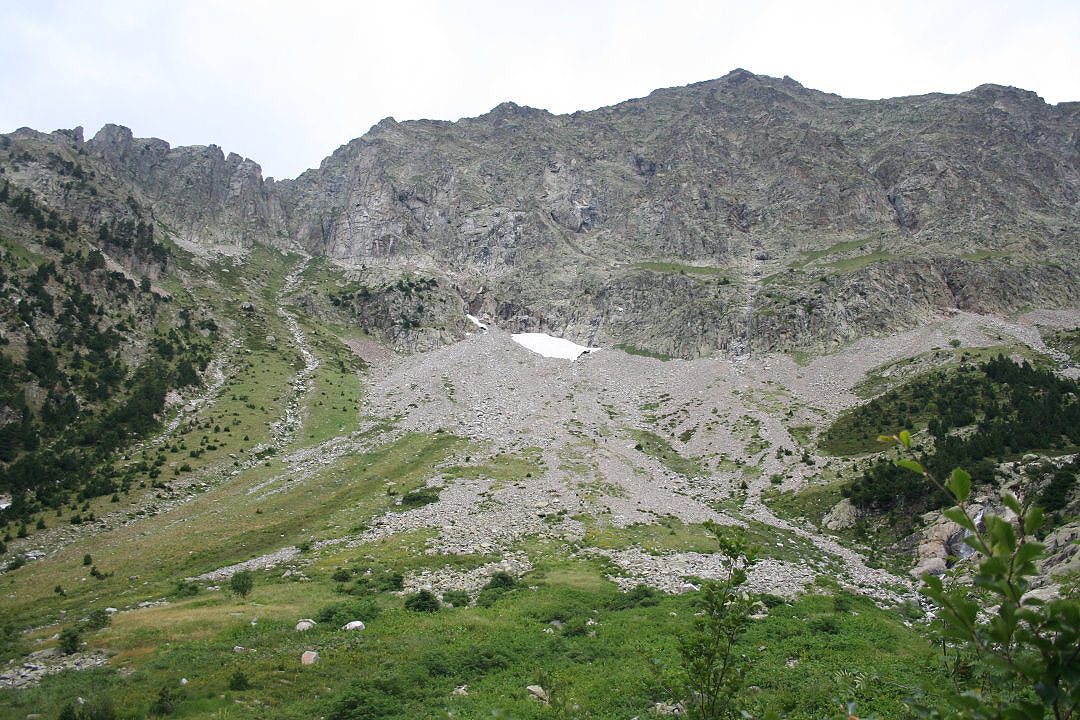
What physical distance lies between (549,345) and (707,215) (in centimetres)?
6818

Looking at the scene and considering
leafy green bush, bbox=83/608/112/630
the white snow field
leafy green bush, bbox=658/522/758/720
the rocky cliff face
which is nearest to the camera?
leafy green bush, bbox=658/522/758/720

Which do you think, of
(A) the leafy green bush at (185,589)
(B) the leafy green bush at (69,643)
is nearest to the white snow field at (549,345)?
(A) the leafy green bush at (185,589)

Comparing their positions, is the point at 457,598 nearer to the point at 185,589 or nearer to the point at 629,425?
the point at 185,589

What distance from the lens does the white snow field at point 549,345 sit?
11829 cm

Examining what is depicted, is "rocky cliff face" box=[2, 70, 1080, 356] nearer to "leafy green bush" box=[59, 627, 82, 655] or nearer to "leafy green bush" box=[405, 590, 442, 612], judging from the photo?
"leafy green bush" box=[405, 590, 442, 612]

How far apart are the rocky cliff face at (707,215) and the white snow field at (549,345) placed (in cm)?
474

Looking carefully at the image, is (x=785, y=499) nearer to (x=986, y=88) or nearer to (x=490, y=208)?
(x=490, y=208)

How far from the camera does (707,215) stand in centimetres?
15725

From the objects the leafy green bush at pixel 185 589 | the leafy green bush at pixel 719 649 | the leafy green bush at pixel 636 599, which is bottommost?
the leafy green bush at pixel 636 599

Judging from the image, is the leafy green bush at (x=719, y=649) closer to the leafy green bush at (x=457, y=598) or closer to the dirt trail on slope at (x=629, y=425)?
the leafy green bush at (x=457, y=598)

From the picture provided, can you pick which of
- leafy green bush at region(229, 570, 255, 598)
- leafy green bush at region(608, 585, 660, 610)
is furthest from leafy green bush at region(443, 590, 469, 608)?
leafy green bush at region(229, 570, 255, 598)

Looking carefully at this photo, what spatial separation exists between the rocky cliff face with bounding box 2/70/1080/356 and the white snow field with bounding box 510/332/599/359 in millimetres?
4737

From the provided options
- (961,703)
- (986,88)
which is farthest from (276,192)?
(986,88)

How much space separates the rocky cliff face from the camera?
112938mm
